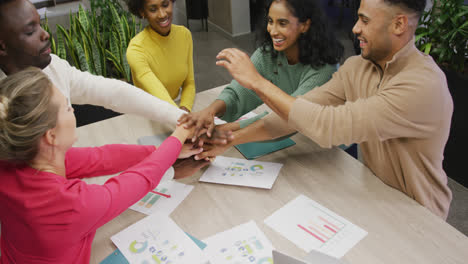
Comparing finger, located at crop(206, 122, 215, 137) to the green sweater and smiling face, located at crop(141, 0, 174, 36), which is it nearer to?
the green sweater

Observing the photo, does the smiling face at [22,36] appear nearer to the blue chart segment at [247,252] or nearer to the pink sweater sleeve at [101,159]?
the pink sweater sleeve at [101,159]

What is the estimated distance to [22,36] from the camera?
137cm

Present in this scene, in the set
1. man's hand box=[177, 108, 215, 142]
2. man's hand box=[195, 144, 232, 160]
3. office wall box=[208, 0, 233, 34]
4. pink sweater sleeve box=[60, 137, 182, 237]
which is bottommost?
office wall box=[208, 0, 233, 34]

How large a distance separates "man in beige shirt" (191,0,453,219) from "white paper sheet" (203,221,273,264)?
1.37ft

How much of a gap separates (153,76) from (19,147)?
1180mm

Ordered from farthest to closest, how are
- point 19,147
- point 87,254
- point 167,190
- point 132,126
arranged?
1. point 132,126
2. point 167,190
3. point 87,254
4. point 19,147

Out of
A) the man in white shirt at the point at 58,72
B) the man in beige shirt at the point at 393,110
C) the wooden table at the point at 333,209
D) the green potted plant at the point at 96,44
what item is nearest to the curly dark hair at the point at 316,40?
the man in beige shirt at the point at 393,110

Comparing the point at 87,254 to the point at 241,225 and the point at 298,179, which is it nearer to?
the point at 241,225

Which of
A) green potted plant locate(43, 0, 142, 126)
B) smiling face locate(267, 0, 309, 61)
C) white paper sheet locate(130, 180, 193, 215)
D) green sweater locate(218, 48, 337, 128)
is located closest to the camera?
white paper sheet locate(130, 180, 193, 215)

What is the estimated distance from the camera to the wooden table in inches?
46.4

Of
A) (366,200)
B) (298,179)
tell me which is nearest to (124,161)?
(298,179)

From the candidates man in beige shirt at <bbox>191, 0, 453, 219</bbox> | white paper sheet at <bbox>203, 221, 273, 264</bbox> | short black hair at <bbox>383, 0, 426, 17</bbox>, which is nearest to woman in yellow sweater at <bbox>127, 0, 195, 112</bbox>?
man in beige shirt at <bbox>191, 0, 453, 219</bbox>

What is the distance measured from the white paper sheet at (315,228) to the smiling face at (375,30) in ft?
1.97

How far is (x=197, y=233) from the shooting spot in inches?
50.7
